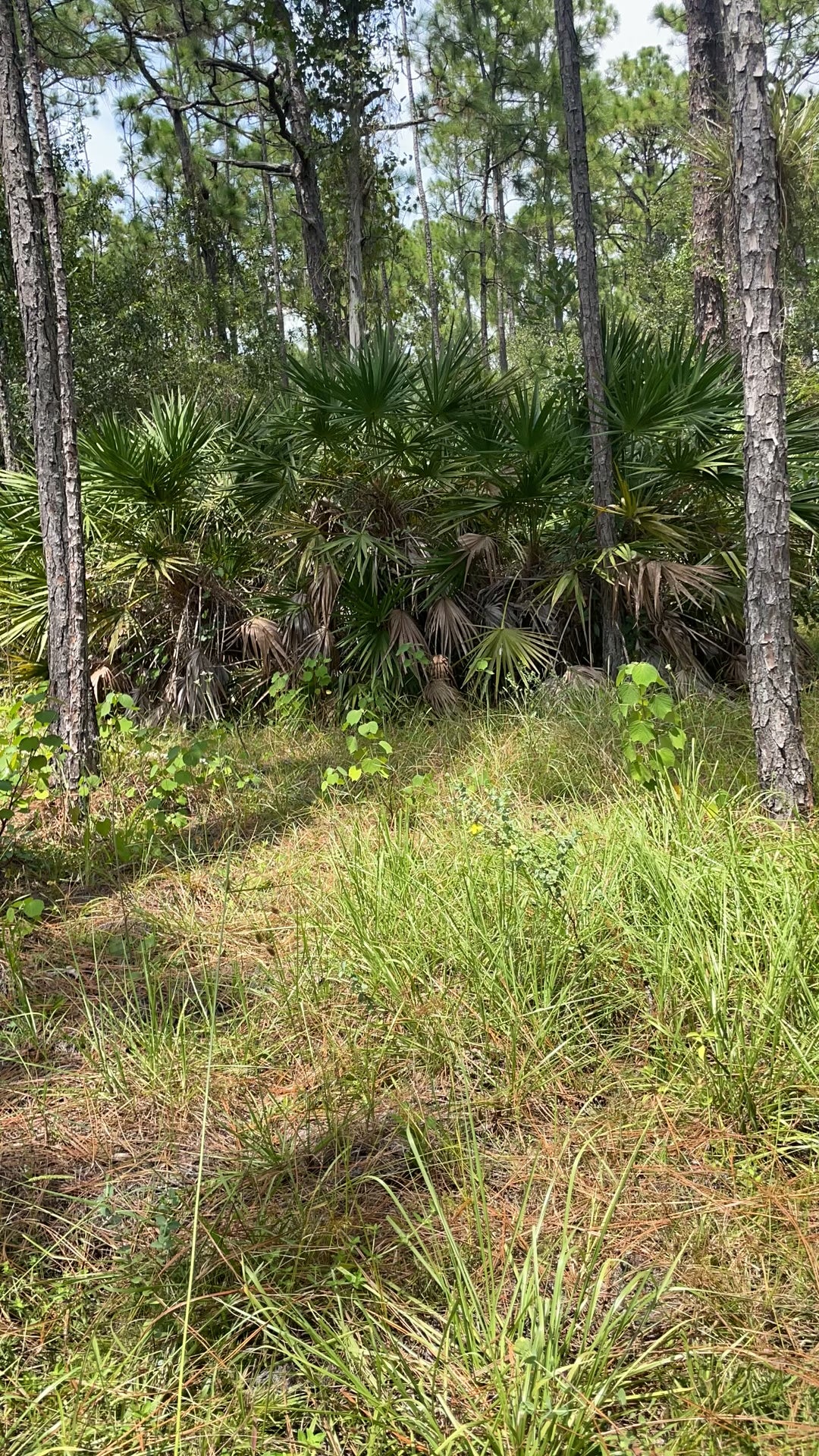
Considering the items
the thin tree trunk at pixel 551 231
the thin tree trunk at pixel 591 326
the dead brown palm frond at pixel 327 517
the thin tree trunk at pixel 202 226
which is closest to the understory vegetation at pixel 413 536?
the dead brown palm frond at pixel 327 517

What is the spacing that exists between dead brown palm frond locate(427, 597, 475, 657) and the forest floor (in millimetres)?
2503

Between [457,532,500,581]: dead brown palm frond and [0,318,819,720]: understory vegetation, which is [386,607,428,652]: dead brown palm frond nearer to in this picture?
[0,318,819,720]: understory vegetation

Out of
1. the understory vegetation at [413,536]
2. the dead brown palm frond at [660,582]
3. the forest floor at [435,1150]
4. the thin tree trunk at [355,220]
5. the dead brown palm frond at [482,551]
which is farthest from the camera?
the thin tree trunk at [355,220]

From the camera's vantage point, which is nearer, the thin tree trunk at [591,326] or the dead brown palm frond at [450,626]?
the thin tree trunk at [591,326]

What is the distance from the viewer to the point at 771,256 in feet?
11.5

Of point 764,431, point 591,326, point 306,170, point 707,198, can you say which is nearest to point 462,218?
point 306,170

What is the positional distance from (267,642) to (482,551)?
5.47ft

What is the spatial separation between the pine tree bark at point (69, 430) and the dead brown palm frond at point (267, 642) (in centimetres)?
174

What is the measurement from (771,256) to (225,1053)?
11.4 feet

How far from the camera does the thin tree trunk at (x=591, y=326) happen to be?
5.68 meters

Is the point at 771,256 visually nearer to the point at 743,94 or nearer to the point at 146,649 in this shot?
the point at 743,94

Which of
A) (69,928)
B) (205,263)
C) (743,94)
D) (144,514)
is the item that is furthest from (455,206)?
(69,928)

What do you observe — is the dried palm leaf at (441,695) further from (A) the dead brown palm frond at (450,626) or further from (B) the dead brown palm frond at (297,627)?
(B) the dead brown palm frond at (297,627)

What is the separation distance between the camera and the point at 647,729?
3535mm
